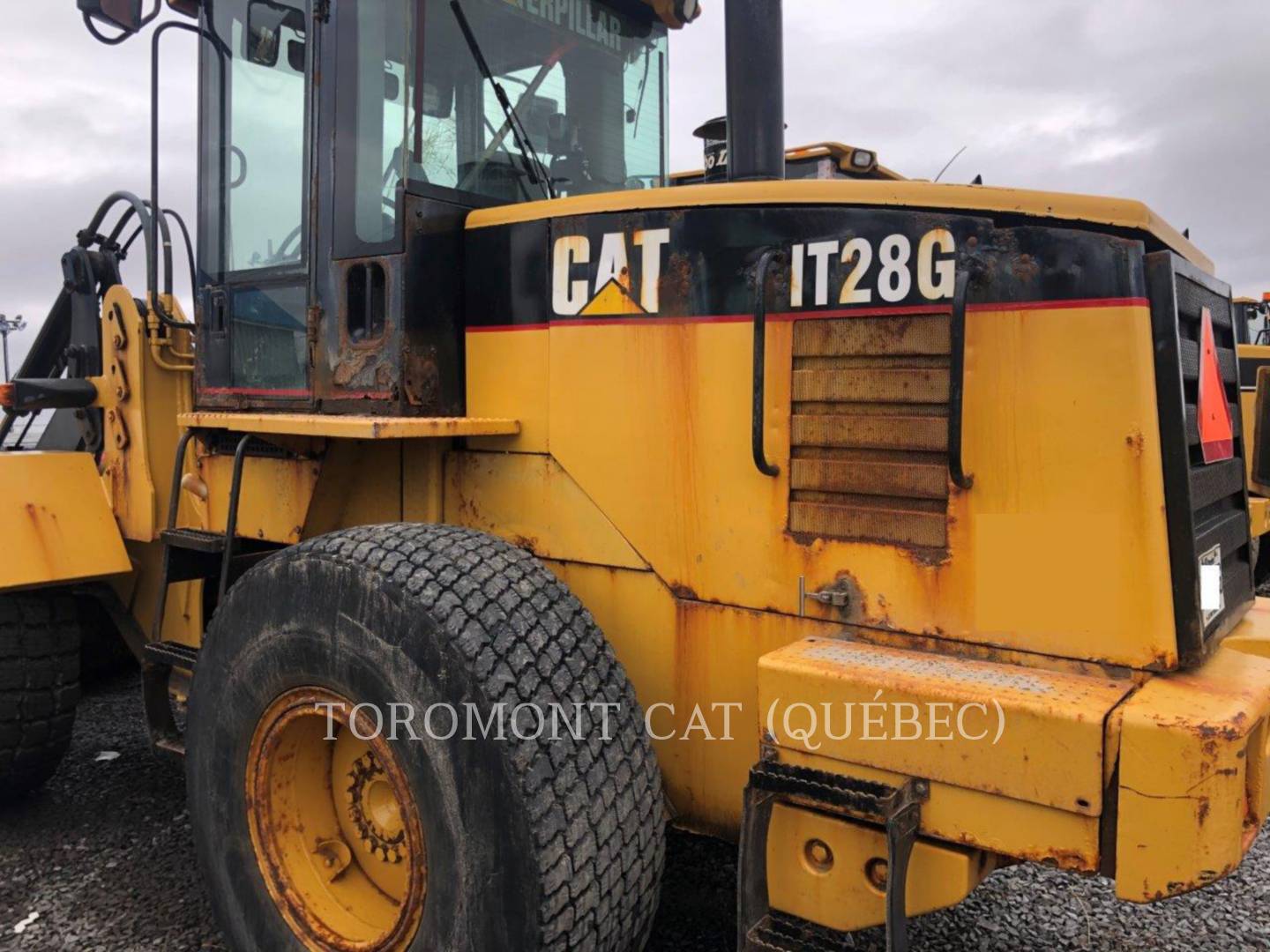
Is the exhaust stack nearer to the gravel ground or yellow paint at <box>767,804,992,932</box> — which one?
yellow paint at <box>767,804,992,932</box>

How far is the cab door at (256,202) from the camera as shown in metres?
3.19

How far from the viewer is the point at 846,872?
212cm

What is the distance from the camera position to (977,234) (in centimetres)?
218

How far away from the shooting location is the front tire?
213cm

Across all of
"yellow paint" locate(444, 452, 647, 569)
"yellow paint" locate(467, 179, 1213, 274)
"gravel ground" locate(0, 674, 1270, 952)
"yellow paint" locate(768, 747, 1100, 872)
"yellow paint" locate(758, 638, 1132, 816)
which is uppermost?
"yellow paint" locate(467, 179, 1213, 274)

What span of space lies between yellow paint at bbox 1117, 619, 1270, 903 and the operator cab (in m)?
1.91

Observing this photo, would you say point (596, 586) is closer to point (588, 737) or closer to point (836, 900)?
point (588, 737)

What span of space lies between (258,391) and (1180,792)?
277 centimetres

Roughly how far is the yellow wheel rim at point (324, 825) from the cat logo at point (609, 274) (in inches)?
44.6

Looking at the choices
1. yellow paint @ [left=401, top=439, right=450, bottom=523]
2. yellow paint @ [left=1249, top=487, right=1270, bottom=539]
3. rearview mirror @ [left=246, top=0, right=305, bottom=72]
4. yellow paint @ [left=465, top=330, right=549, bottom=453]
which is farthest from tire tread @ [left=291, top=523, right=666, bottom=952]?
yellow paint @ [left=1249, top=487, right=1270, bottom=539]

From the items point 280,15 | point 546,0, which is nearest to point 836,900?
point 546,0

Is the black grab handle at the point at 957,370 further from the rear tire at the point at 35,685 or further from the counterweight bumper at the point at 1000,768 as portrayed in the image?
the rear tire at the point at 35,685

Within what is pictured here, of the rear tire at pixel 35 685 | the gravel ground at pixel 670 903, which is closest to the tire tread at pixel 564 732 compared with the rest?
the gravel ground at pixel 670 903

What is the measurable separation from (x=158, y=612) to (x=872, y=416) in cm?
239
